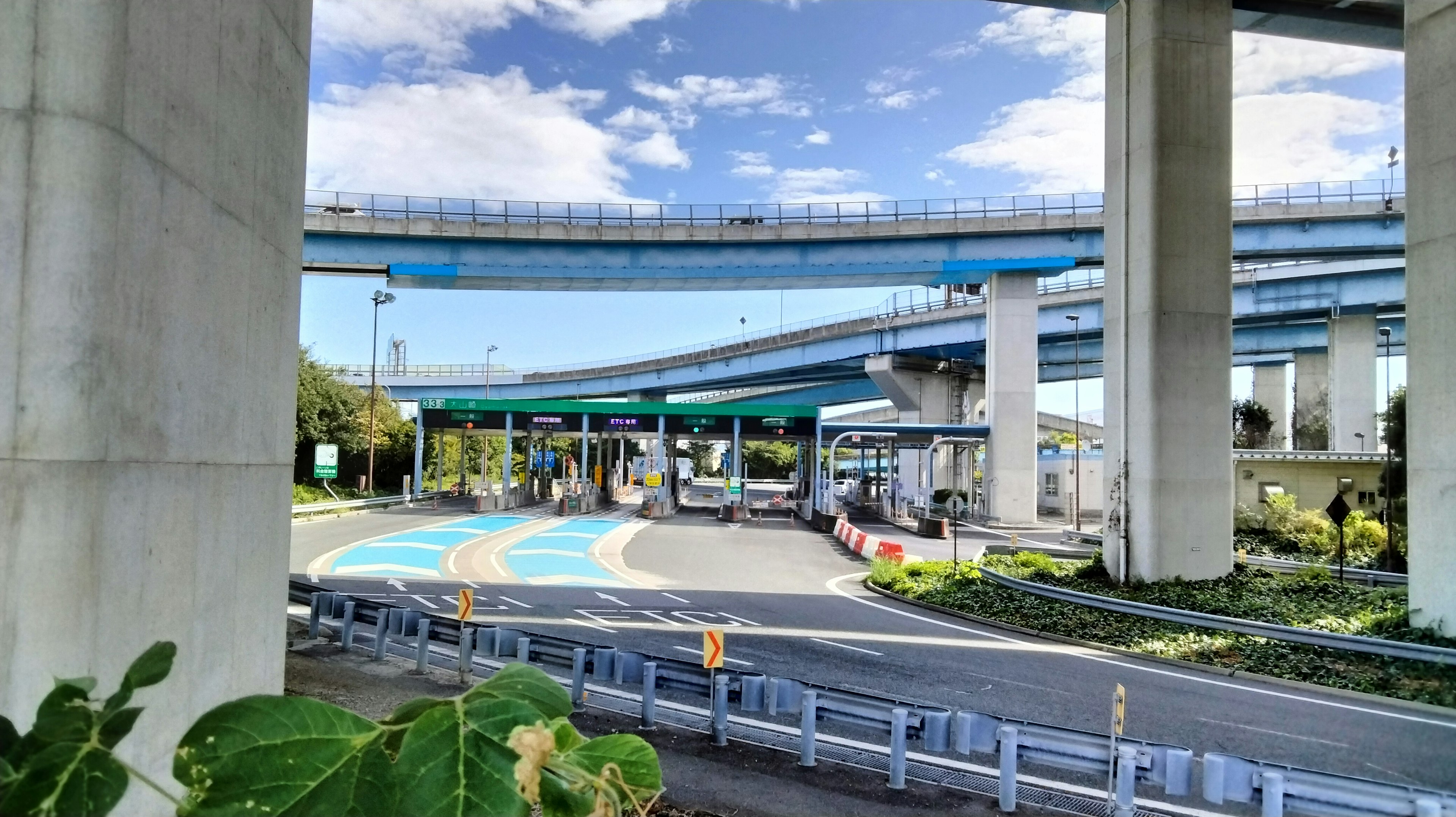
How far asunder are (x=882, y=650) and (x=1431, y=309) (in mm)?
11134

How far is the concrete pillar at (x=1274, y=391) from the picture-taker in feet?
222

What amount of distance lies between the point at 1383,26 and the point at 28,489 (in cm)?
2840

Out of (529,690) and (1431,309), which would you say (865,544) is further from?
(529,690)

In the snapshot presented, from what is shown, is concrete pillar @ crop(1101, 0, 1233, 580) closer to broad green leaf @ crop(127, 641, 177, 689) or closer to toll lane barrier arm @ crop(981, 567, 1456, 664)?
toll lane barrier arm @ crop(981, 567, 1456, 664)

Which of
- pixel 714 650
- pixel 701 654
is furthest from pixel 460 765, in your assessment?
pixel 701 654

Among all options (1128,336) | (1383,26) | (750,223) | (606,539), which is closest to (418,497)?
(606,539)

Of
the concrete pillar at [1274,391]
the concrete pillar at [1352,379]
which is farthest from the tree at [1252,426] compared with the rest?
the concrete pillar at [1352,379]

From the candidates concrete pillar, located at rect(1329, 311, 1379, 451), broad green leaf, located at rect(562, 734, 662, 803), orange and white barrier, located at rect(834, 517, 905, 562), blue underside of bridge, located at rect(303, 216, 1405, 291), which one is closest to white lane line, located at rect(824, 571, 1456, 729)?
orange and white barrier, located at rect(834, 517, 905, 562)

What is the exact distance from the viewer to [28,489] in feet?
11.4

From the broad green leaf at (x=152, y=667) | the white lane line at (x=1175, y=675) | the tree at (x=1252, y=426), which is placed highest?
the tree at (x=1252, y=426)

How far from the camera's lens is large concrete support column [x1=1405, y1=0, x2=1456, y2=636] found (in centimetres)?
1470

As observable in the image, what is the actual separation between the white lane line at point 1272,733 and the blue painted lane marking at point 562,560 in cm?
1480

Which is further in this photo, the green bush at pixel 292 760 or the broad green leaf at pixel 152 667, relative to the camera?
the broad green leaf at pixel 152 667

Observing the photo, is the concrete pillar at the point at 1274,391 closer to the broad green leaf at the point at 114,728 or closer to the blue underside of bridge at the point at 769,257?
the blue underside of bridge at the point at 769,257
